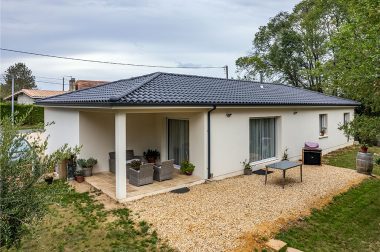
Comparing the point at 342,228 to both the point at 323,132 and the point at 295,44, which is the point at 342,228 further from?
the point at 295,44

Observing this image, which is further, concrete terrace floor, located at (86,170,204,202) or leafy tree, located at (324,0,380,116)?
concrete terrace floor, located at (86,170,204,202)

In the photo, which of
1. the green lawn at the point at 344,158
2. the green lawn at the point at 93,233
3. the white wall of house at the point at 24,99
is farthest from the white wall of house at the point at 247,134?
the white wall of house at the point at 24,99

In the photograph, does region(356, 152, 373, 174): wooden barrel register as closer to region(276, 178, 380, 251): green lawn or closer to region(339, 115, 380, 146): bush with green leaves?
region(276, 178, 380, 251): green lawn

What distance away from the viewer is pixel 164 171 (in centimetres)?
1152

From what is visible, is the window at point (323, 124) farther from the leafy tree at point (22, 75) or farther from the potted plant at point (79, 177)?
the leafy tree at point (22, 75)

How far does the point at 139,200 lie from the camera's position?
31.2 ft

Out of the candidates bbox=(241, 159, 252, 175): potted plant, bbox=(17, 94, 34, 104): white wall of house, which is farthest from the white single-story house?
bbox=(17, 94, 34, 104): white wall of house

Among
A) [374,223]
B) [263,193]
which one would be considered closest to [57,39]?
[263,193]

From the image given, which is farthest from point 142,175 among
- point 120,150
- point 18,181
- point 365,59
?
point 365,59

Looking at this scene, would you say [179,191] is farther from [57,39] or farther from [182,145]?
[57,39]

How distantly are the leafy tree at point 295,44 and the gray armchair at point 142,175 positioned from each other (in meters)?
27.1

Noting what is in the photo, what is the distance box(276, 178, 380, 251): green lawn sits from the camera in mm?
6898

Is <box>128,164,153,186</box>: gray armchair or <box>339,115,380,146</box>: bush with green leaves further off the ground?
<box>339,115,380,146</box>: bush with green leaves

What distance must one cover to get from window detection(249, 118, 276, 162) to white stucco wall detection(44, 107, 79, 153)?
8642mm
